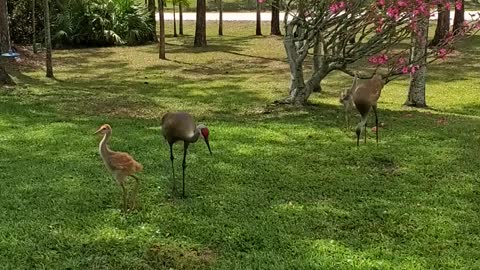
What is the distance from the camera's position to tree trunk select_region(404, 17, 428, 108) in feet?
33.3

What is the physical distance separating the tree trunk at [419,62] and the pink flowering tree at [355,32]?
0.06 feet

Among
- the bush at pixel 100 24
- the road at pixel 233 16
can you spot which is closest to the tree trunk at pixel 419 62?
the bush at pixel 100 24

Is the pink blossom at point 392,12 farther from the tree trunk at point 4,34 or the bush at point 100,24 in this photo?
the bush at point 100,24

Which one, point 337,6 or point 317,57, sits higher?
point 337,6

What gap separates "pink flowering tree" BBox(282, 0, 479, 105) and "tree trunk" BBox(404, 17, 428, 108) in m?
0.02

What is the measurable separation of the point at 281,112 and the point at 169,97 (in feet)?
8.62

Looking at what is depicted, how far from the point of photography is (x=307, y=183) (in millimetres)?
6023

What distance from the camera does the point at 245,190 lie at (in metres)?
5.75

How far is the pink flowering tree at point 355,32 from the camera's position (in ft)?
30.5

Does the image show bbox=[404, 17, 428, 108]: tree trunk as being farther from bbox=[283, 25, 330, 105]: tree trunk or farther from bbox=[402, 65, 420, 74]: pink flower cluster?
bbox=[283, 25, 330, 105]: tree trunk

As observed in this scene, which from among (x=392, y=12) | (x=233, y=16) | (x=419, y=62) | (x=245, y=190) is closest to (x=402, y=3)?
(x=392, y=12)

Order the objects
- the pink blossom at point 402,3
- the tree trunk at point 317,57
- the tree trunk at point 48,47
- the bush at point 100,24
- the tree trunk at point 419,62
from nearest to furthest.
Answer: the pink blossom at point 402,3
the tree trunk at point 419,62
the tree trunk at point 317,57
the tree trunk at point 48,47
the bush at point 100,24

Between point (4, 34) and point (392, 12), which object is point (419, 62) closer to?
point (392, 12)

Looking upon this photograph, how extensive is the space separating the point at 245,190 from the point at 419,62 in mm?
5666
